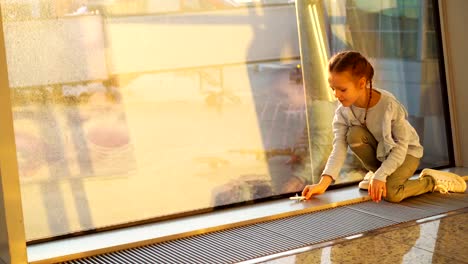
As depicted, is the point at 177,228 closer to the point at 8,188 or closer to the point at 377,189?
the point at 8,188

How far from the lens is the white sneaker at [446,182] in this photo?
3012 mm

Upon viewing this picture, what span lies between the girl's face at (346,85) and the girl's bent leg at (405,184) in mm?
372

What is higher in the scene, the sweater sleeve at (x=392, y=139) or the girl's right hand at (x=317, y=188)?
the sweater sleeve at (x=392, y=139)

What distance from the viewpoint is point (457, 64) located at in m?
3.61

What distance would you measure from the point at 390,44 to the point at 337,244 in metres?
1.52

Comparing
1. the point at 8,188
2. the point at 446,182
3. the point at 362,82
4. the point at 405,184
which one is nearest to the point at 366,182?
the point at 405,184

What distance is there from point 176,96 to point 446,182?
125cm

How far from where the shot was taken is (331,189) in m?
3.21

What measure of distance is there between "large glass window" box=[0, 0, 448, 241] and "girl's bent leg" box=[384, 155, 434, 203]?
42cm

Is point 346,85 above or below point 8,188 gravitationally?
above

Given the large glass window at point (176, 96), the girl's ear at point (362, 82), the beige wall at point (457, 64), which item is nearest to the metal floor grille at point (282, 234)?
Result: the large glass window at point (176, 96)

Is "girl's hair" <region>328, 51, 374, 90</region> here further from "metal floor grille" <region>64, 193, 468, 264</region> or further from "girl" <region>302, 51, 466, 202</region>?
"metal floor grille" <region>64, 193, 468, 264</region>

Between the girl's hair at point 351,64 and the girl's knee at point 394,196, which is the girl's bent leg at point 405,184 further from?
the girl's hair at point 351,64

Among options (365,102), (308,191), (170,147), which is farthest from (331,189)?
(170,147)
